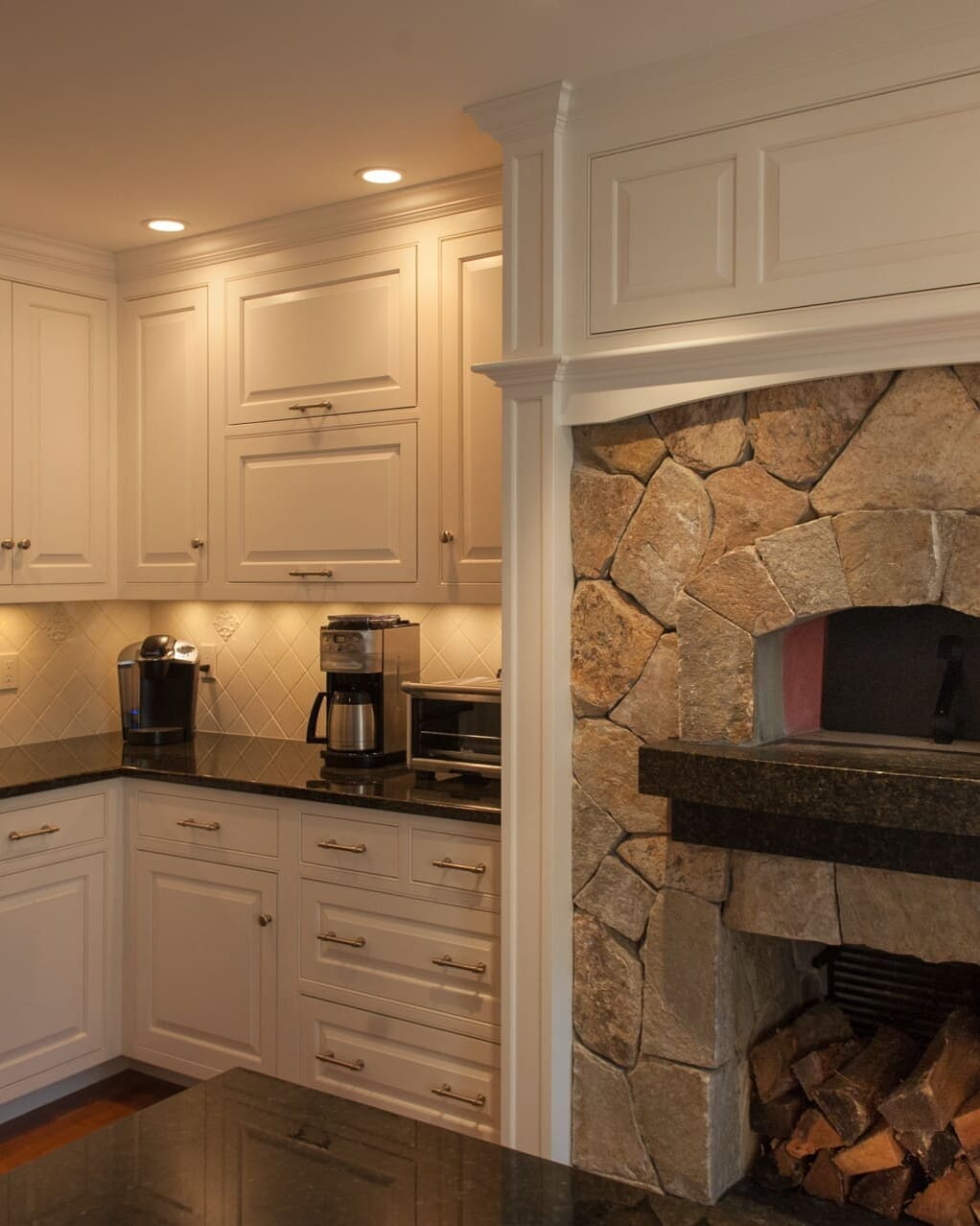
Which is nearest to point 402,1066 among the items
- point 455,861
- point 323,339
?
point 455,861

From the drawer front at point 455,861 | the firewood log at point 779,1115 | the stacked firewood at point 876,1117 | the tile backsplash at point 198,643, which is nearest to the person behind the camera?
the stacked firewood at point 876,1117

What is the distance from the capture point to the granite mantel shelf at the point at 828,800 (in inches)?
78.3

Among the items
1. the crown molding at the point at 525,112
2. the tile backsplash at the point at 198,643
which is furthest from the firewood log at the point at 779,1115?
the crown molding at the point at 525,112

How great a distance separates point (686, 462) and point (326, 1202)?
67.2 inches

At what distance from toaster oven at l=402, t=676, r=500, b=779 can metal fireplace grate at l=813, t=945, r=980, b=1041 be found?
924mm

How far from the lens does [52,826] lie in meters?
3.23

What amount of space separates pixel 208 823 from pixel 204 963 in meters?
0.39

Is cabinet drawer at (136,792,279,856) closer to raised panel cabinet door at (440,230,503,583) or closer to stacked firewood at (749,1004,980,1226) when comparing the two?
raised panel cabinet door at (440,230,503,583)

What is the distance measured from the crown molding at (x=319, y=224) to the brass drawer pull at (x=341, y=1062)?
218 centimetres

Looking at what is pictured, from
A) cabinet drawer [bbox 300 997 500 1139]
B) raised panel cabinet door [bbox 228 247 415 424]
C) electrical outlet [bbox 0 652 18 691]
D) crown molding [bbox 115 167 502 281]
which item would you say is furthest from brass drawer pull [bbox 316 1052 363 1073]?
crown molding [bbox 115 167 502 281]

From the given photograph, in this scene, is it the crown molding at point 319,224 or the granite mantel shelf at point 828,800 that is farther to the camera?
the crown molding at point 319,224

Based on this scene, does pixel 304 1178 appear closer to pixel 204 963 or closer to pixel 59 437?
pixel 204 963

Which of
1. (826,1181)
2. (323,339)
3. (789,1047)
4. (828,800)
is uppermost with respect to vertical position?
(323,339)

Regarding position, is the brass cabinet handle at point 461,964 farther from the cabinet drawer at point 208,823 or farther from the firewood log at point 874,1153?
the firewood log at point 874,1153
